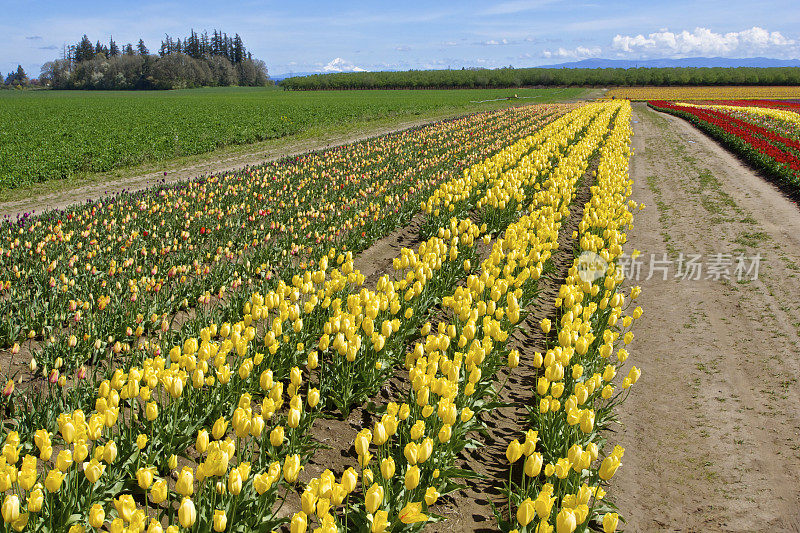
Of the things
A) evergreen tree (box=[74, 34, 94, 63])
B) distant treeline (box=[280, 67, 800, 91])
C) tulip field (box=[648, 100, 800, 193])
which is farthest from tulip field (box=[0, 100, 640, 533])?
evergreen tree (box=[74, 34, 94, 63])

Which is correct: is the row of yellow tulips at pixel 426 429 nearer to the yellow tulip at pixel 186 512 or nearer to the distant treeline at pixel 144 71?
the yellow tulip at pixel 186 512

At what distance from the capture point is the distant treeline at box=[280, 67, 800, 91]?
365 ft

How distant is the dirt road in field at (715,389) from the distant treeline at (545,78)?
118m

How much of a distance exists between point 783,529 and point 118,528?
13.2ft

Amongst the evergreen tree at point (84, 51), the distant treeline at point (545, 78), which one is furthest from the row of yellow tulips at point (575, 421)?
the evergreen tree at point (84, 51)

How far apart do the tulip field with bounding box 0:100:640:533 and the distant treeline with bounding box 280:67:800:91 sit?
4678 inches

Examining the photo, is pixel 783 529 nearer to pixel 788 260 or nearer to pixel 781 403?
pixel 781 403

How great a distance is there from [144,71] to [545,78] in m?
89.6

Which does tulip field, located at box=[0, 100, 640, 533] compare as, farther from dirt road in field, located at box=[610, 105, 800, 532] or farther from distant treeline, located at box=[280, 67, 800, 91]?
distant treeline, located at box=[280, 67, 800, 91]

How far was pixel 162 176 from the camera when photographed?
17328mm

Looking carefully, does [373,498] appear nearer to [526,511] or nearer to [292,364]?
[526,511]

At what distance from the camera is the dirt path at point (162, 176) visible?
546 inches

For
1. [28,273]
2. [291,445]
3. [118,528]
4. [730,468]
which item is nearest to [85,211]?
[28,273]

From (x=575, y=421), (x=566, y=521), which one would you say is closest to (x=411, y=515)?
(x=566, y=521)
